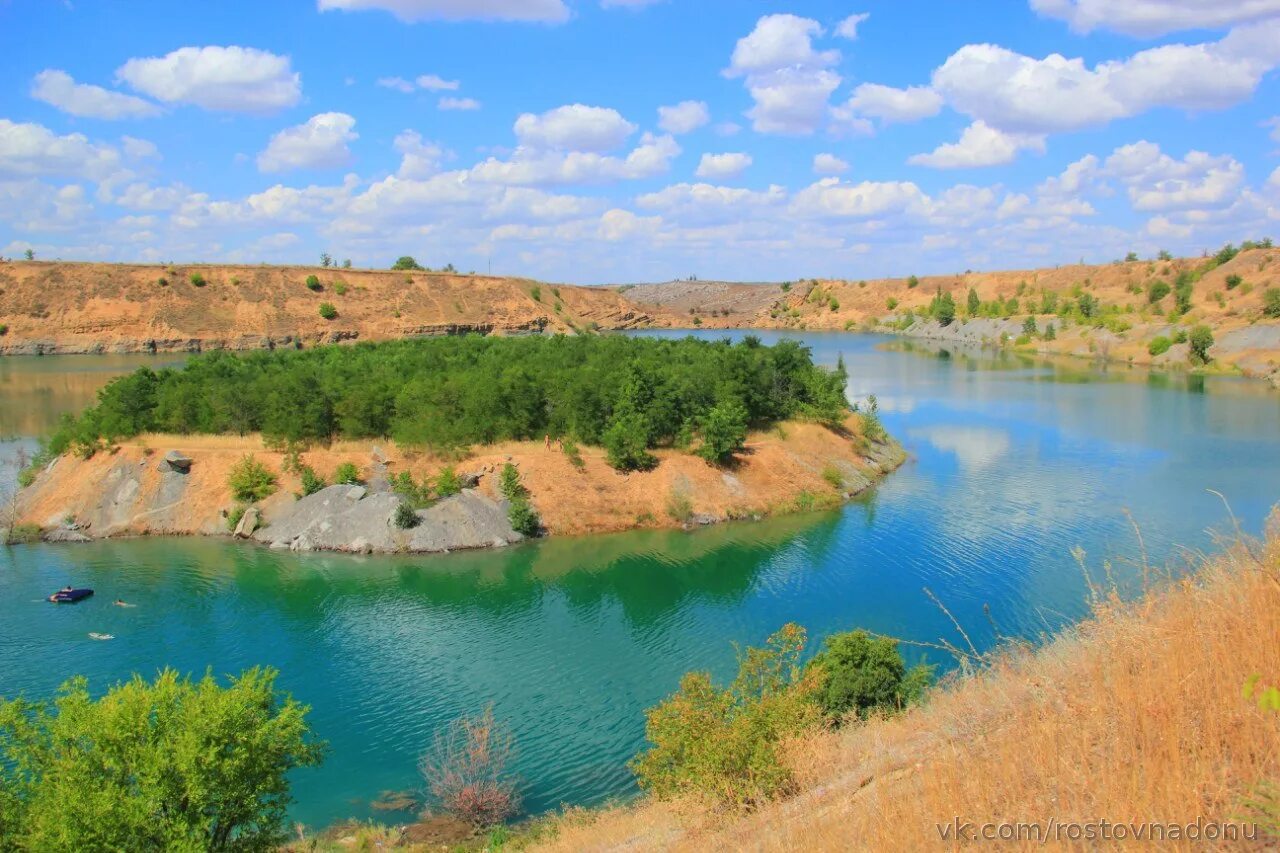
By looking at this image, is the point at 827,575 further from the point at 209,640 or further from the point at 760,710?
the point at 209,640

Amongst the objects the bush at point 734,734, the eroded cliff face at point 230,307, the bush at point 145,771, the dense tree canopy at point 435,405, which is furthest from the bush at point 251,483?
the eroded cliff face at point 230,307

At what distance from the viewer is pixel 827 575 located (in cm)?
3166

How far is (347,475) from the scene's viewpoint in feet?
128

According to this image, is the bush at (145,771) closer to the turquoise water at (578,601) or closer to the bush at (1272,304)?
the turquoise water at (578,601)

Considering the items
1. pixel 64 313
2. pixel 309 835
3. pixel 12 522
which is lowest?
pixel 309 835

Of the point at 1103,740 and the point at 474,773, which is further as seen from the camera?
the point at 474,773

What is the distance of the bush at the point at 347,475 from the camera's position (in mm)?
38875

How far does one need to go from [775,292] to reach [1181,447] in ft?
487

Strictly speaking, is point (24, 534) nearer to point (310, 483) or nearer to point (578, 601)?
point (310, 483)

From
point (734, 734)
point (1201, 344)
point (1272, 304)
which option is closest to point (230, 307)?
point (734, 734)

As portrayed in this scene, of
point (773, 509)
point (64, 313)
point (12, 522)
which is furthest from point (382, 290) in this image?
point (773, 509)

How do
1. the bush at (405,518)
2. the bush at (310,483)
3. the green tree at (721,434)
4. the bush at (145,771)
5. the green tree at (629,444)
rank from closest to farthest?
the bush at (145,771), the bush at (405,518), the bush at (310,483), the green tree at (629,444), the green tree at (721,434)

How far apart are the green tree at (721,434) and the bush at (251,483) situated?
848 inches

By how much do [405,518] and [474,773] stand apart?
20.1 meters
